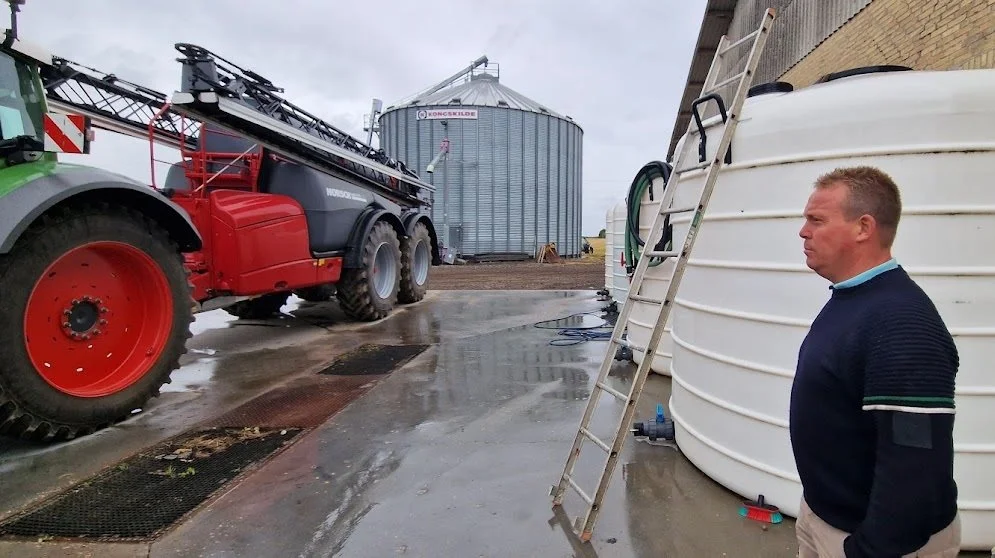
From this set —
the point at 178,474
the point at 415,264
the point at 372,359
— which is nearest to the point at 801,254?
the point at 178,474

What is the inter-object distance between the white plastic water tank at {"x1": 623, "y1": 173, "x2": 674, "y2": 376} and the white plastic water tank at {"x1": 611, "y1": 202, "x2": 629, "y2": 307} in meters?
2.67

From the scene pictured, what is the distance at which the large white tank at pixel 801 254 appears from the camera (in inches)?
92.0

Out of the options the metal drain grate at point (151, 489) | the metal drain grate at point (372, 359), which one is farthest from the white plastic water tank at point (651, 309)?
the metal drain grate at point (151, 489)

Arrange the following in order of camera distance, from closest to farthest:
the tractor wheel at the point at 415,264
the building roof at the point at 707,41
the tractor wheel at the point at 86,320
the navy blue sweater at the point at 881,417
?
the navy blue sweater at the point at 881,417
the tractor wheel at the point at 86,320
the tractor wheel at the point at 415,264
the building roof at the point at 707,41

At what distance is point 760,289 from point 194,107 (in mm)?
5784

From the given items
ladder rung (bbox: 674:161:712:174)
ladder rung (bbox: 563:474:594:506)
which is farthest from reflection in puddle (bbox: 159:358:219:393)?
ladder rung (bbox: 674:161:712:174)

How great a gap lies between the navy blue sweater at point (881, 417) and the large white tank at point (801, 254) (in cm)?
127

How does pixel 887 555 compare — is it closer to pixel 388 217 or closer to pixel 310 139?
pixel 310 139

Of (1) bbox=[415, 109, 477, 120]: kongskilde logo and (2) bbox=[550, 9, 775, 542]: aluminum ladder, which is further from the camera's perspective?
(1) bbox=[415, 109, 477, 120]: kongskilde logo

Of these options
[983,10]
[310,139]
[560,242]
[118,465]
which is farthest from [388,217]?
[560,242]

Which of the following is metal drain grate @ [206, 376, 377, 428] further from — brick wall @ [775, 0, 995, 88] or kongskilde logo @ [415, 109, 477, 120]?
kongskilde logo @ [415, 109, 477, 120]

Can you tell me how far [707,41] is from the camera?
17188 mm

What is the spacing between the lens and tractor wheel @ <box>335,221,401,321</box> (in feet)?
27.9

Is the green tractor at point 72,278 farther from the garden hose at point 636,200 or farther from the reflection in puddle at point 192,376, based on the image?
the garden hose at point 636,200
